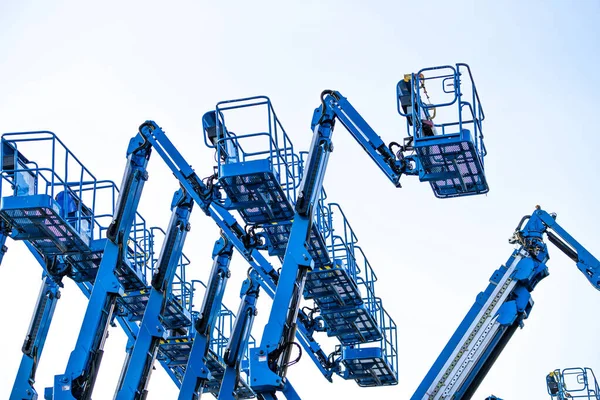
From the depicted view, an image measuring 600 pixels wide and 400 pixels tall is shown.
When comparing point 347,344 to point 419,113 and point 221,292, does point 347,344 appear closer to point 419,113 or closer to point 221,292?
point 221,292

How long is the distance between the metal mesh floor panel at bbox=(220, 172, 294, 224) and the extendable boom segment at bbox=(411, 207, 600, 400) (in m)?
4.10

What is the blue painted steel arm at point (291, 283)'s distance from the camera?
2258 centimetres

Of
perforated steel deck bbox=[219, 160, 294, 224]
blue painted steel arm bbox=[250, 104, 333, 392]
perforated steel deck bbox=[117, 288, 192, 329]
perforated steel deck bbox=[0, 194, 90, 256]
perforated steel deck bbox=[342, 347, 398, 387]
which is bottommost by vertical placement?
blue painted steel arm bbox=[250, 104, 333, 392]

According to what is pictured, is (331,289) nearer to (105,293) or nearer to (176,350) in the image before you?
(176,350)

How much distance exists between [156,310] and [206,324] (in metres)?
2.26

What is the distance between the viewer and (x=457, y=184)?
977 inches

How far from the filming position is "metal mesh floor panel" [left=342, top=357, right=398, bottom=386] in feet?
104

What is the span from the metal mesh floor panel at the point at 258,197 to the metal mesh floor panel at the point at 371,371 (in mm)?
7166

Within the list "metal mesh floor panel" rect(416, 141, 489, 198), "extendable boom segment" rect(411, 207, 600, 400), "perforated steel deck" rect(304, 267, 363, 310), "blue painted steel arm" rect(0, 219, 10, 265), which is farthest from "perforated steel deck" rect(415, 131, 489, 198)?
"blue painted steel arm" rect(0, 219, 10, 265)

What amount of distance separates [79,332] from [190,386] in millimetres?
4260

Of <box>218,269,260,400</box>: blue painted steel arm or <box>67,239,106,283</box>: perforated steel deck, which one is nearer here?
<box>218,269,260,400</box>: blue painted steel arm

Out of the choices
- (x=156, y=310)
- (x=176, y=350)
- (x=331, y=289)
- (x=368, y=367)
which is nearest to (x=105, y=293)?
(x=156, y=310)

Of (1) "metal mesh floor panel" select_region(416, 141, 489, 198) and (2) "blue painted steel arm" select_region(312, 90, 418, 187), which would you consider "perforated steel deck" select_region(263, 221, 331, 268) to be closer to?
(2) "blue painted steel arm" select_region(312, 90, 418, 187)

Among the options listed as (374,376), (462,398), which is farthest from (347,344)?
(462,398)
